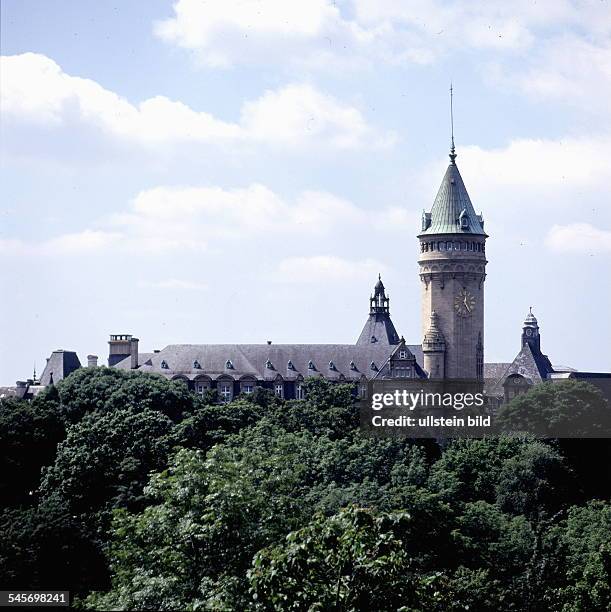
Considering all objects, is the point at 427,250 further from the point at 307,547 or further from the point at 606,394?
the point at 307,547

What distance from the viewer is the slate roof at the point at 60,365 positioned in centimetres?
13950

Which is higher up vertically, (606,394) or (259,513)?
(606,394)

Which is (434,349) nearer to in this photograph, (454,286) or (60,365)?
(454,286)

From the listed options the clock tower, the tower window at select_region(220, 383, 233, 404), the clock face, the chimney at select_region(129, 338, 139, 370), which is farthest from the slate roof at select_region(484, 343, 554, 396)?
the chimney at select_region(129, 338, 139, 370)

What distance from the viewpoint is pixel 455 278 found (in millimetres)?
131250

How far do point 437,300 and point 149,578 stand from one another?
3798 inches

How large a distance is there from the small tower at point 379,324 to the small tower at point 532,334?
13617 millimetres

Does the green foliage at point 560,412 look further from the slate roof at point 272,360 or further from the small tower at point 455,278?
the slate roof at point 272,360

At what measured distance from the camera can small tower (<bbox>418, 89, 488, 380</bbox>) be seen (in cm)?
13075

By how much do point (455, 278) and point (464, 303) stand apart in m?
2.37

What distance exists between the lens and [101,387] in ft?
317

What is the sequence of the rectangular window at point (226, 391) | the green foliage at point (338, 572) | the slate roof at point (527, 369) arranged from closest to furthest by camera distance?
1. the green foliage at point (338, 572)
2. the rectangular window at point (226, 391)
3. the slate roof at point (527, 369)

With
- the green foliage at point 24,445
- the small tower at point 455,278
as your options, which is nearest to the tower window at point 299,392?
the small tower at point 455,278

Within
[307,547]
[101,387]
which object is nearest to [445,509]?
[307,547]
